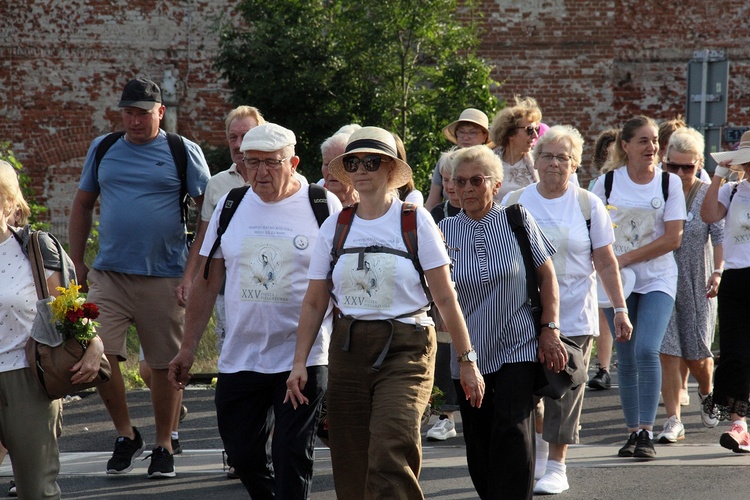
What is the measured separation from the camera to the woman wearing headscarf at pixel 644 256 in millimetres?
7082

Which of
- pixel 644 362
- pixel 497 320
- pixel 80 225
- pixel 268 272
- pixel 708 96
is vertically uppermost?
pixel 708 96

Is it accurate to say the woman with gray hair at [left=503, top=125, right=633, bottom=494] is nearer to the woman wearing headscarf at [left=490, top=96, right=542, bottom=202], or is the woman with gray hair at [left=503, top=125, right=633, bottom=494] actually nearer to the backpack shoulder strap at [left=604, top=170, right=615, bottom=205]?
the backpack shoulder strap at [left=604, top=170, right=615, bottom=205]

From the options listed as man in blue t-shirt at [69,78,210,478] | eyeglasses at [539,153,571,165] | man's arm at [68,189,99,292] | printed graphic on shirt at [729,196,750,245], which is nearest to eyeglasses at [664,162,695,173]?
printed graphic on shirt at [729,196,750,245]

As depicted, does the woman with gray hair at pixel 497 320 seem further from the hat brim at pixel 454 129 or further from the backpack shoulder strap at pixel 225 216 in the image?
the hat brim at pixel 454 129

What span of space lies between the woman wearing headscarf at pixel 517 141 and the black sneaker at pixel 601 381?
2461 millimetres

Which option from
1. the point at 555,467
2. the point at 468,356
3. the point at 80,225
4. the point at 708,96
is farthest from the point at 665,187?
the point at 708,96

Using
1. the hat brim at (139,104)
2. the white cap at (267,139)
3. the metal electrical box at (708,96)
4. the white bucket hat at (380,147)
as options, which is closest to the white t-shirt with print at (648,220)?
the white bucket hat at (380,147)

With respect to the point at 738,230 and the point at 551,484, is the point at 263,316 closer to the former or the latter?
the point at 551,484

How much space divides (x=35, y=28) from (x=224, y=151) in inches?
171

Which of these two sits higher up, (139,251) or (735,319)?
(139,251)

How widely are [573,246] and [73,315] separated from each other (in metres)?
2.78

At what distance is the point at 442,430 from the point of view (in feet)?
25.5

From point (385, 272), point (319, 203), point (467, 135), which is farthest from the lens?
point (467, 135)

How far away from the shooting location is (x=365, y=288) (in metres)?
4.83
